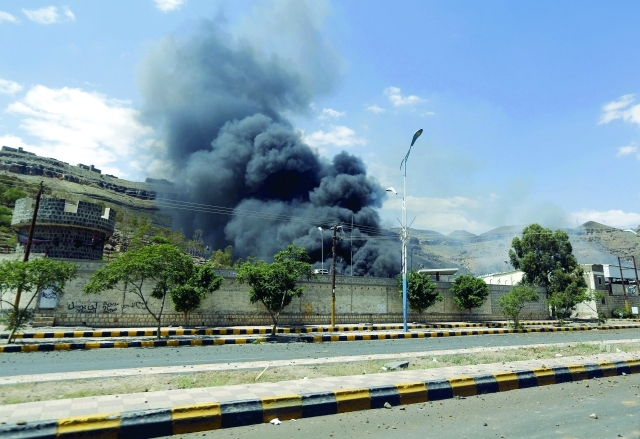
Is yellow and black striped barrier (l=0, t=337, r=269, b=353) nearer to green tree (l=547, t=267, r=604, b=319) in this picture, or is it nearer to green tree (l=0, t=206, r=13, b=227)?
green tree (l=547, t=267, r=604, b=319)

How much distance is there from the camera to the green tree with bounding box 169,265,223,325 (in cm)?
2067

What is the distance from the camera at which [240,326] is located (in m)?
Result: 23.5

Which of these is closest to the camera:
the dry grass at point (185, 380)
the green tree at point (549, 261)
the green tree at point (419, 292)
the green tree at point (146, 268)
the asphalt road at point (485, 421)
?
the asphalt road at point (485, 421)

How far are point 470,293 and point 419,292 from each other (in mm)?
4948

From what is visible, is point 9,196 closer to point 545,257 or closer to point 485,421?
point 545,257

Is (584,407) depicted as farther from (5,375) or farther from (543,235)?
(543,235)

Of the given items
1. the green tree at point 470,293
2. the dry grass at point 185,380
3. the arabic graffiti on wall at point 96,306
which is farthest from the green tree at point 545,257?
the arabic graffiti on wall at point 96,306

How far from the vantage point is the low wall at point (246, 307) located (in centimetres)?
2055

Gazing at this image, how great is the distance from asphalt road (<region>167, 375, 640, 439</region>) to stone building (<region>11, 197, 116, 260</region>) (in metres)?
30.7

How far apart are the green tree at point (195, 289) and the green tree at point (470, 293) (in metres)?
18.1

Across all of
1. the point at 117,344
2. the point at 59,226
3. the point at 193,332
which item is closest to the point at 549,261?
the point at 193,332

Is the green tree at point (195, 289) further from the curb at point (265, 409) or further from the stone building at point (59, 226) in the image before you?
the curb at point (265, 409)

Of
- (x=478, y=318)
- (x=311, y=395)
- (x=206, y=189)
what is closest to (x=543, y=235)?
(x=478, y=318)

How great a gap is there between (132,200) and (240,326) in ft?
314
